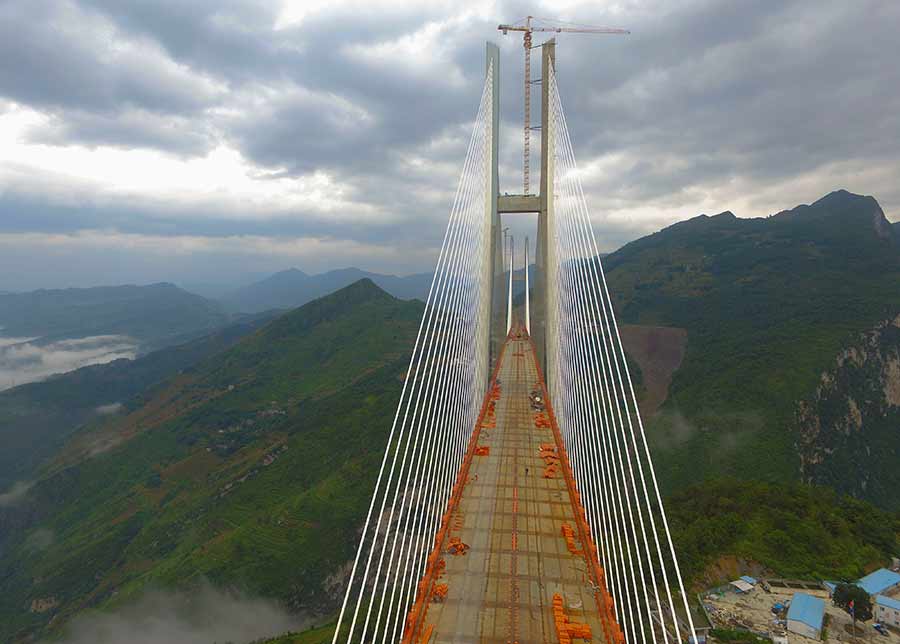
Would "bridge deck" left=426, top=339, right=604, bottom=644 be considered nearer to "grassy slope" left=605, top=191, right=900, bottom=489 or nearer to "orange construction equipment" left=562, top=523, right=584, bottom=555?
"orange construction equipment" left=562, top=523, right=584, bottom=555

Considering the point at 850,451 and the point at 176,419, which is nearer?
the point at 850,451

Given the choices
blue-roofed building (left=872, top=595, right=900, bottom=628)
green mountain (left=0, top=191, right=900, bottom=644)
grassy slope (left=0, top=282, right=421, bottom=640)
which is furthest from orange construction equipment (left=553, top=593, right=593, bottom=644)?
grassy slope (left=0, top=282, right=421, bottom=640)

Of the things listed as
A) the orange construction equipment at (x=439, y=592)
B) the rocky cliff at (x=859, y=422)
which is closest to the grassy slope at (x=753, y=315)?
the rocky cliff at (x=859, y=422)

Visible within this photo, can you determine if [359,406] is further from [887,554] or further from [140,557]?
[887,554]

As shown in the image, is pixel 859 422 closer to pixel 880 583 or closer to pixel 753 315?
pixel 753 315

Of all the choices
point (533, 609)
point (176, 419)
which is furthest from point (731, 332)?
point (176, 419)

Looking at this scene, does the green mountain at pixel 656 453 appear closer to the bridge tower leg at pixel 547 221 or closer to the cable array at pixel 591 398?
the cable array at pixel 591 398
